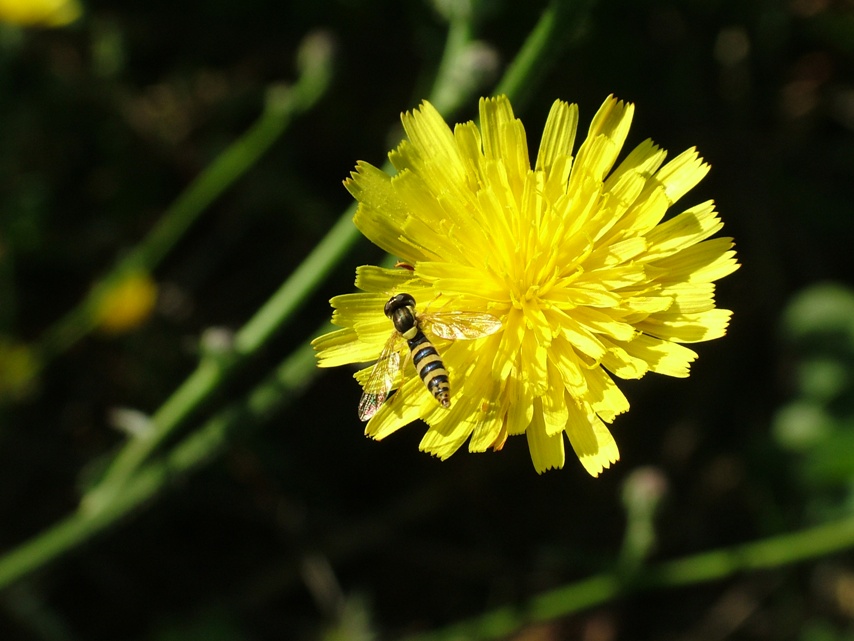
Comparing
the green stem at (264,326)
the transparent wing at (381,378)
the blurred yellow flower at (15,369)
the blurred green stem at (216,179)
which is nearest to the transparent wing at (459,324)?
the transparent wing at (381,378)

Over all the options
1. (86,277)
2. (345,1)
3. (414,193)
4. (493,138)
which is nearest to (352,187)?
(414,193)

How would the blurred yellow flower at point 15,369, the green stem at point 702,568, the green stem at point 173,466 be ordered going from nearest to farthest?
1. the green stem at point 173,466
2. the green stem at point 702,568
3. the blurred yellow flower at point 15,369

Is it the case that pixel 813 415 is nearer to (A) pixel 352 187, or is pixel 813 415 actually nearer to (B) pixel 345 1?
(A) pixel 352 187

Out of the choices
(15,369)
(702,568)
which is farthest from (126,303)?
(702,568)

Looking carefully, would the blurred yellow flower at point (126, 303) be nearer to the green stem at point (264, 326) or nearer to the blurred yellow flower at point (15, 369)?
the blurred yellow flower at point (15, 369)

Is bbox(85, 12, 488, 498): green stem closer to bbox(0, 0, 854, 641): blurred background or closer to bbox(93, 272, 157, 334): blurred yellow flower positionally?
bbox(0, 0, 854, 641): blurred background

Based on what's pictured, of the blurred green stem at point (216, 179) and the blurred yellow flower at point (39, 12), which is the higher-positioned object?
the blurred yellow flower at point (39, 12)

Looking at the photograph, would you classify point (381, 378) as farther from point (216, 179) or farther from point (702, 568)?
point (216, 179)

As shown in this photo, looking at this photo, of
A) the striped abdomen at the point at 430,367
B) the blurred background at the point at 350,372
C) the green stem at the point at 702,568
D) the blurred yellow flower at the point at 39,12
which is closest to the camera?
the striped abdomen at the point at 430,367
